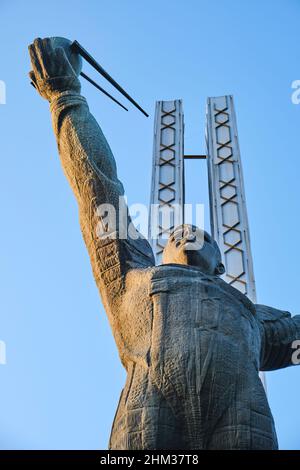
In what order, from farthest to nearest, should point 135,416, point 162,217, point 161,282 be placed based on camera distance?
point 162,217 < point 161,282 < point 135,416

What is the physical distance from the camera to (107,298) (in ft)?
14.6

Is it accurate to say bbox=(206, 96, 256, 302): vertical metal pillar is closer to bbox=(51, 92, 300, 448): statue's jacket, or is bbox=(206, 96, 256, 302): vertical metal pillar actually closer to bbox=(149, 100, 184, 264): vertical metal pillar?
bbox=(149, 100, 184, 264): vertical metal pillar

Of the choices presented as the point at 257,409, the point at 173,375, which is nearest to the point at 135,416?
the point at 173,375

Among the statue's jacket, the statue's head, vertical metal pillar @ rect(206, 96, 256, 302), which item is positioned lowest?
the statue's jacket

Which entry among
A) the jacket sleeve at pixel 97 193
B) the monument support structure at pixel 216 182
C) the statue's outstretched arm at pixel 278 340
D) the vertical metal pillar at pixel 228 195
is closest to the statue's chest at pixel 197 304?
the statue's outstretched arm at pixel 278 340

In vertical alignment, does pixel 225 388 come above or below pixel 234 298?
below

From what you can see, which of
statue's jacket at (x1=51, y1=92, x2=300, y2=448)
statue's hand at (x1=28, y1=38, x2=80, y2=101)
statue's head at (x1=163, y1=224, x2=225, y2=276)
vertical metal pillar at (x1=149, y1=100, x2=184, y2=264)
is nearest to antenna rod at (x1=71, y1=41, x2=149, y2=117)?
statue's hand at (x1=28, y1=38, x2=80, y2=101)

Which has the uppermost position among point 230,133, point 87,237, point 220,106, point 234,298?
point 220,106

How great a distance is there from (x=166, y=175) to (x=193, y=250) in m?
4.89

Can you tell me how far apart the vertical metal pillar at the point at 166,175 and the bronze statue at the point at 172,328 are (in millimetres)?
3208

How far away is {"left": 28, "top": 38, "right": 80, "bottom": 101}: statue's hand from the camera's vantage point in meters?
5.37

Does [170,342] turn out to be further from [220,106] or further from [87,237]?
[220,106]

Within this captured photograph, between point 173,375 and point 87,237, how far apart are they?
4.62 ft

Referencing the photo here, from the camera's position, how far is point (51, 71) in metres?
5.39
